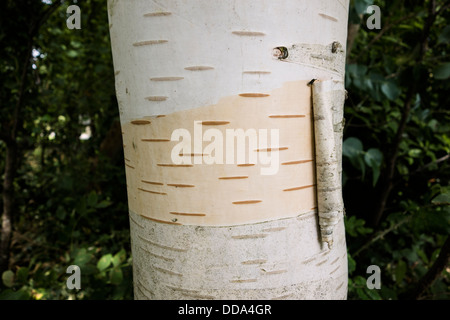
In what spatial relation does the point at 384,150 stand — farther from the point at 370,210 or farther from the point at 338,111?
the point at 338,111

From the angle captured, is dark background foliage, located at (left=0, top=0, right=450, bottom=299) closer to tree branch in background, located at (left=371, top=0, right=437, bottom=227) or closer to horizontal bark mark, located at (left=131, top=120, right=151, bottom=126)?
tree branch in background, located at (left=371, top=0, right=437, bottom=227)

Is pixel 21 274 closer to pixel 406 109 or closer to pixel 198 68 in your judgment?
pixel 198 68

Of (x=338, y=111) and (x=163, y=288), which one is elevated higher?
(x=338, y=111)

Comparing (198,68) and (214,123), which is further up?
(198,68)

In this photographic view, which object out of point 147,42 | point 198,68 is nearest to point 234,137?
point 198,68

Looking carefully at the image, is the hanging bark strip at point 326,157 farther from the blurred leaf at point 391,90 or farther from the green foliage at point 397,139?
the blurred leaf at point 391,90

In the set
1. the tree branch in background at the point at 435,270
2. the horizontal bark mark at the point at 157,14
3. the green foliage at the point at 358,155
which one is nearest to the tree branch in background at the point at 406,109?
the green foliage at the point at 358,155

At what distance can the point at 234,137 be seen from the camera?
23.1 inches

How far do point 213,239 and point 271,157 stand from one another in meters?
0.21

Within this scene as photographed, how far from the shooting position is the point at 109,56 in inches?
91.1

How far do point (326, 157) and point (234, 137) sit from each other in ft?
0.70

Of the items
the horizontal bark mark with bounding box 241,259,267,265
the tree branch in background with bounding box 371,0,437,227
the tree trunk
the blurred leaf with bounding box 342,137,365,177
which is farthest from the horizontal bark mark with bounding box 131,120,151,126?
the tree branch in background with bounding box 371,0,437,227

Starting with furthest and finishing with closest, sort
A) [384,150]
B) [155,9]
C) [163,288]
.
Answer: [384,150], [163,288], [155,9]
